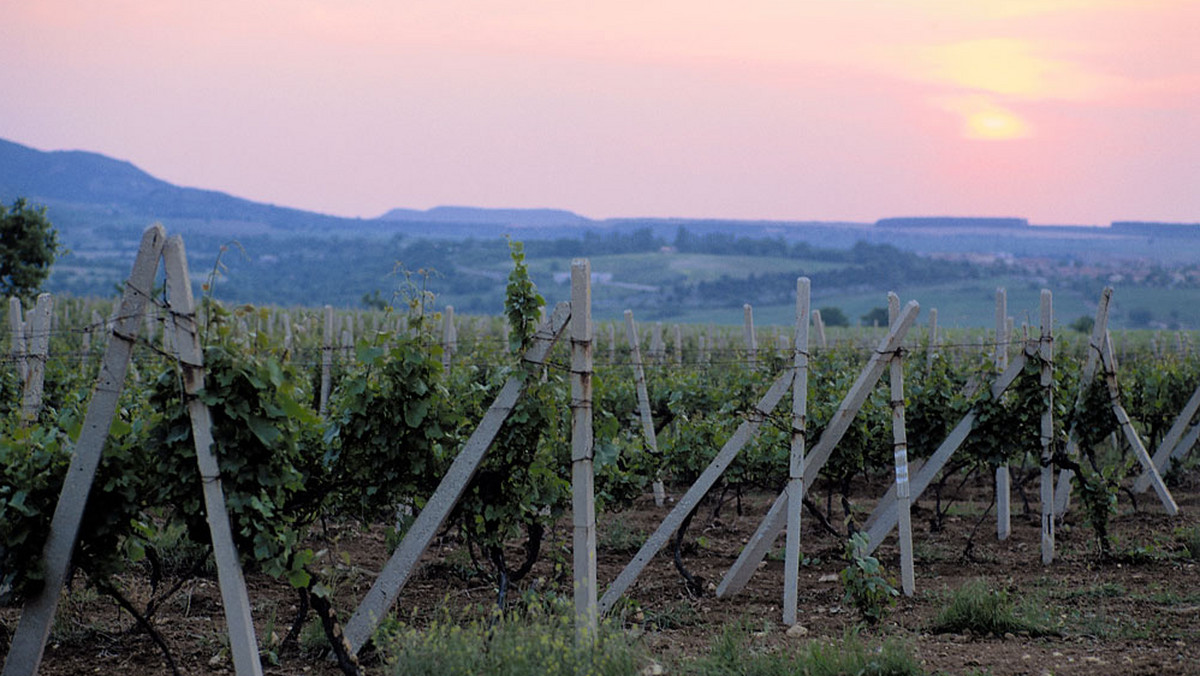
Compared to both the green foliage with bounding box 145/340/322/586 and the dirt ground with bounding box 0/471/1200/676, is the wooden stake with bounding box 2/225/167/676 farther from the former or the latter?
the dirt ground with bounding box 0/471/1200/676

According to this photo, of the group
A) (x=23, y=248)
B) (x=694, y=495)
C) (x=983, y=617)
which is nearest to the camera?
(x=983, y=617)

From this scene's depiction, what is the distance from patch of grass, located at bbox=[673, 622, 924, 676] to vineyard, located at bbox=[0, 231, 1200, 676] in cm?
14

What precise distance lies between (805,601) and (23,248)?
30021 mm

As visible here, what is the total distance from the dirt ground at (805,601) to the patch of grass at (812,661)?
234mm

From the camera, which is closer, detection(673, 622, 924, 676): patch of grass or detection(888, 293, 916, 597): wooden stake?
detection(673, 622, 924, 676): patch of grass

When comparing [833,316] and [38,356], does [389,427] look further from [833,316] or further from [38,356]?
[833,316]

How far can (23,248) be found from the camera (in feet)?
101

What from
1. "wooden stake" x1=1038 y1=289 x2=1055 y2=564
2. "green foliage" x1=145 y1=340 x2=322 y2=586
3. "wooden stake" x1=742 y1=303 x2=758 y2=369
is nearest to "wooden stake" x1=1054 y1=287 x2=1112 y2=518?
"wooden stake" x1=1038 y1=289 x2=1055 y2=564

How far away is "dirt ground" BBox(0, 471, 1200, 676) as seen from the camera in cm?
595

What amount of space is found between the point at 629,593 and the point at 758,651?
76.2 inches

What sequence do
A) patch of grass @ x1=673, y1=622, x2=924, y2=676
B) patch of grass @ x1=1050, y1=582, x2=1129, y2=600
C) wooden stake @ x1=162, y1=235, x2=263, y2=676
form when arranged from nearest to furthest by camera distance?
wooden stake @ x1=162, y1=235, x2=263, y2=676 < patch of grass @ x1=673, y1=622, x2=924, y2=676 < patch of grass @ x1=1050, y1=582, x2=1129, y2=600

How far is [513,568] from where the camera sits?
8609mm

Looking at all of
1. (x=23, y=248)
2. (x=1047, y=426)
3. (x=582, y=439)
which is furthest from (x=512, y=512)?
(x=23, y=248)

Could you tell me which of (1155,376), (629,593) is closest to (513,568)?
(629,593)
